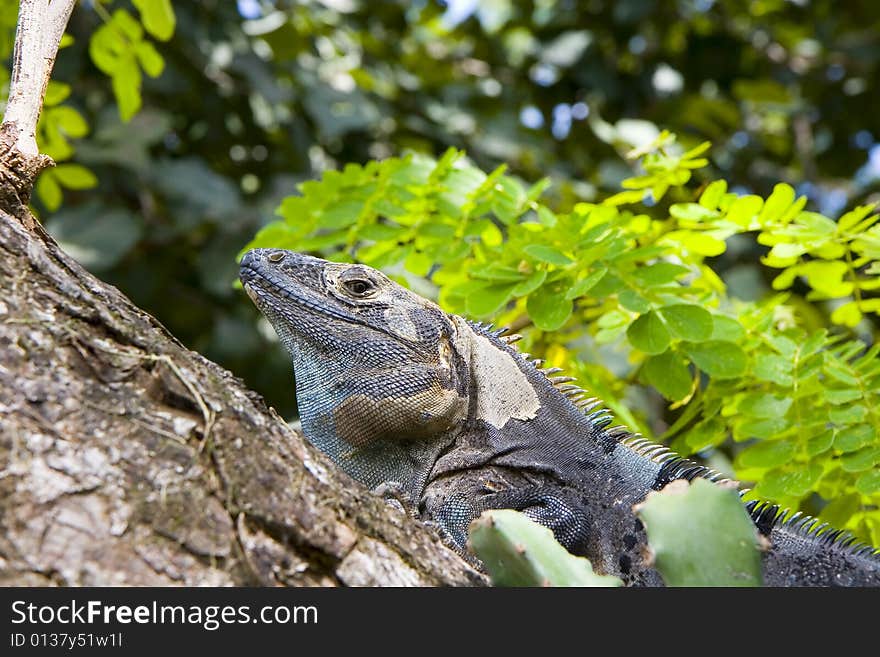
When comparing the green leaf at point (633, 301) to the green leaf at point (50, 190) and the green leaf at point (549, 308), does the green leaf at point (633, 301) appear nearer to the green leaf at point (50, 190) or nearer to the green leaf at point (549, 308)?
the green leaf at point (549, 308)

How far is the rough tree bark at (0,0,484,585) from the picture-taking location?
2.29 metres

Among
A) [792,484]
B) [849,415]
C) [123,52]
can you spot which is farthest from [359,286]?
[123,52]

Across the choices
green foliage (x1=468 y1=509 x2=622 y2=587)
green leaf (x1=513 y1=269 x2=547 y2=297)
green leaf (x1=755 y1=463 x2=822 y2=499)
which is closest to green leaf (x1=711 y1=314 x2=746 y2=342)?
green leaf (x1=755 y1=463 x2=822 y2=499)

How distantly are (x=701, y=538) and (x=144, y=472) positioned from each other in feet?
4.23

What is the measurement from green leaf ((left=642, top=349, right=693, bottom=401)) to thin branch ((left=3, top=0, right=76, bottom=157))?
8.32ft

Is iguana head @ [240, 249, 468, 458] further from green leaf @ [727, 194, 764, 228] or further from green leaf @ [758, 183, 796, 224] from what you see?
green leaf @ [758, 183, 796, 224]

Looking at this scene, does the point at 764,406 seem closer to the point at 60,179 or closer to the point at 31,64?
the point at 31,64

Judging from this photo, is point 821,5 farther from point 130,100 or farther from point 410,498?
point 410,498

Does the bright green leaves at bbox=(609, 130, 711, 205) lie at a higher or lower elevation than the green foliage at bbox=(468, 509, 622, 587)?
lower

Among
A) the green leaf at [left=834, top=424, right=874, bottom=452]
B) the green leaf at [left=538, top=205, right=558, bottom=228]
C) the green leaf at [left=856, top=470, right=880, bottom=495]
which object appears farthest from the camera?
the green leaf at [left=538, top=205, right=558, bottom=228]

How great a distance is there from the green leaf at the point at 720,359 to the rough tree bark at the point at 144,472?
1815 mm

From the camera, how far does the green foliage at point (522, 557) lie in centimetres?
234

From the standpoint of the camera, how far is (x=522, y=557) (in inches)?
92.0

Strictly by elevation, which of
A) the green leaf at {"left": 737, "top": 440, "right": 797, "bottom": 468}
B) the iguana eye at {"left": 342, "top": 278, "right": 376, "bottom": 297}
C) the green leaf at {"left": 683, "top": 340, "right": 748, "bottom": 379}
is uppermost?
the iguana eye at {"left": 342, "top": 278, "right": 376, "bottom": 297}
